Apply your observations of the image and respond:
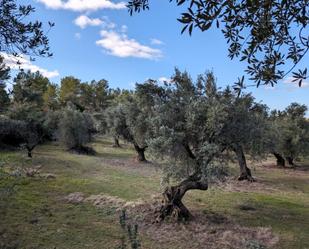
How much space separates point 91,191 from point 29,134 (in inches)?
595

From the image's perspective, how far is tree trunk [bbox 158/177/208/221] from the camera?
37.4ft

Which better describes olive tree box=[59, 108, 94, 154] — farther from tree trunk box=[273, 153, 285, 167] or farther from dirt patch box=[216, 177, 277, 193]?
tree trunk box=[273, 153, 285, 167]

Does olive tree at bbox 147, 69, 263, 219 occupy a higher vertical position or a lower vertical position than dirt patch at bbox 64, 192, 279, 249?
higher

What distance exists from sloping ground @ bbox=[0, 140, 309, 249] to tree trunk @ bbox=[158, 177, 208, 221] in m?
0.46

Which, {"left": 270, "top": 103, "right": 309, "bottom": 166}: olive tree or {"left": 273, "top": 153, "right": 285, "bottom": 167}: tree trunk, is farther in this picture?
{"left": 273, "top": 153, "right": 285, "bottom": 167}: tree trunk

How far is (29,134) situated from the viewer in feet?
91.0

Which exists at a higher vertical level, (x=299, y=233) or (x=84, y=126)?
(x=84, y=126)

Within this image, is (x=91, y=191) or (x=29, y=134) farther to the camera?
(x=29, y=134)

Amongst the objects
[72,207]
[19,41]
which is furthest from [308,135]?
[19,41]

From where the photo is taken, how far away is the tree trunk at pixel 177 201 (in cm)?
1140

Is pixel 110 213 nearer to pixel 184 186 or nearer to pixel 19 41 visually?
pixel 184 186

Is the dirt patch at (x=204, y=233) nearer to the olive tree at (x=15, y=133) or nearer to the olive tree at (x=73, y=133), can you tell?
the olive tree at (x=15, y=133)

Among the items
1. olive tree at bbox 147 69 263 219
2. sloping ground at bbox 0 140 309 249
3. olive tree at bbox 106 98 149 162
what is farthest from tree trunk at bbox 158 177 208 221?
olive tree at bbox 106 98 149 162

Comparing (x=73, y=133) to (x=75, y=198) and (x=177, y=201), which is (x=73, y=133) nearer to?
(x=75, y=198)
